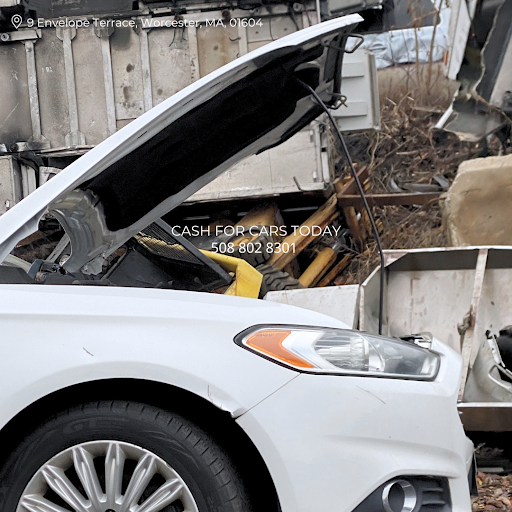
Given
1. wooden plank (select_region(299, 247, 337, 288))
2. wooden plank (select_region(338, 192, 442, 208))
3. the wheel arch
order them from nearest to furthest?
the wheel arch → wooden plank (select_region(299, 247, 337, 288)) → wooden plank (select_region(338, 192, 442, 208))

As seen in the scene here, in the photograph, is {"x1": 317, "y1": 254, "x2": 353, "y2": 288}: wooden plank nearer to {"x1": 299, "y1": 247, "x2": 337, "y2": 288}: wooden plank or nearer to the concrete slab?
{"x1": 299, "y1": 247, "x2": 337, "y2": 288}: wooden plank

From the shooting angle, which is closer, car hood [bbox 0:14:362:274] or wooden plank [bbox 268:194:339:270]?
car hood [bbox 0:14:362:274]

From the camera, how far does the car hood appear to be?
6.40ft

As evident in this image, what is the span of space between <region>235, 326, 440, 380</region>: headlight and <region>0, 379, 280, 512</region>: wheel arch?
0.23 metres

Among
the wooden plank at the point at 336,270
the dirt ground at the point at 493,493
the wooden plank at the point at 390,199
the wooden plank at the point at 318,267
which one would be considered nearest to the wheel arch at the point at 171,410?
the dirt ground at the point at 493,493

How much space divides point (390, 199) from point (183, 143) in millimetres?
4659

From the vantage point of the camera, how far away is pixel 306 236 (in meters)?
6.76

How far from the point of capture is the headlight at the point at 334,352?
1.69 metres

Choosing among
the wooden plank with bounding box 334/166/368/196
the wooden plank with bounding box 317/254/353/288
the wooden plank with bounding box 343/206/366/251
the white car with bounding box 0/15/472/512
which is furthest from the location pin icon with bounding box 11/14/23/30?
the white car with bounding box 0/15/472/512

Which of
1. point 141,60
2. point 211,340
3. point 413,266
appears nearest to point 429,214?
point 413,266

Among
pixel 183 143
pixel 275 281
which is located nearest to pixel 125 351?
pixel 183 143

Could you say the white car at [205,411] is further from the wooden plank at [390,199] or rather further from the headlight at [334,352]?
the wooden plank at [390,199]

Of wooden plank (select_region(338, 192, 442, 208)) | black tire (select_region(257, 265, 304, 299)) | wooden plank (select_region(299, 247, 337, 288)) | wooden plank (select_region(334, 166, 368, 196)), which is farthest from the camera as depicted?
wooden plank (select_region(334, 166, 368, 196))

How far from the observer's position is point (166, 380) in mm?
1644
